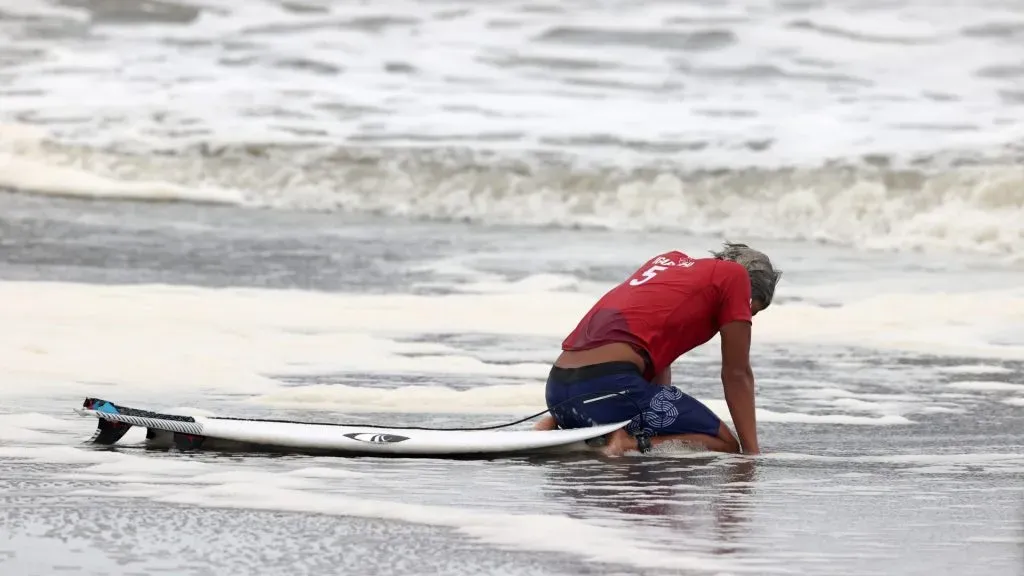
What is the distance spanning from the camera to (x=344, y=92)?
24.5 metres

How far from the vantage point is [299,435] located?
248 inches

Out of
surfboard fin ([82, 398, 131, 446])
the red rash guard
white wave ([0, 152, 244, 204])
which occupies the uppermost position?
white wave ([0, 152, 244, 204])

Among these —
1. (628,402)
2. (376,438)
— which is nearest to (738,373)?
(628,402)

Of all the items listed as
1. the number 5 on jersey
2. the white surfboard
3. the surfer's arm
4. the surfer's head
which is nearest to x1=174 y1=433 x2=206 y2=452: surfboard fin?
the white surfboard

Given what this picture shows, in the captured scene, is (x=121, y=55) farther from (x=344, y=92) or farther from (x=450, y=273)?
(x=450, y=273)

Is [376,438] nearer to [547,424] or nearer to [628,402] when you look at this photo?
[547,424]

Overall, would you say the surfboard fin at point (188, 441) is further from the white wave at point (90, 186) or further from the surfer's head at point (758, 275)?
the white wave at point (90, 186)

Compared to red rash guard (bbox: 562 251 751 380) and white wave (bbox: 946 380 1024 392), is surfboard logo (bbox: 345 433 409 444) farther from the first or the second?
white wave (bbox: 946 380 1024 392)

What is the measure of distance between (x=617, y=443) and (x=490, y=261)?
23.2ft

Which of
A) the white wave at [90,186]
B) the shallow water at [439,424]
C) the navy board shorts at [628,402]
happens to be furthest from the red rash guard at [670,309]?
the white wave at [90,186]

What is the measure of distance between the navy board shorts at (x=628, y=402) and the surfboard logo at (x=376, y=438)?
675 mm

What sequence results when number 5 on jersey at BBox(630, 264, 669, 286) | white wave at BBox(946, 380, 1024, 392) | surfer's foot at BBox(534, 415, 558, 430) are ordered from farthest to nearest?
white wave at BBox(946, 380, 1024, 392), surfer's foot at BBox(534, 415, 558, 430), number 5 on jersey at BBox(630, 264, 669, 286)

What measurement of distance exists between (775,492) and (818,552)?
101 centimetres

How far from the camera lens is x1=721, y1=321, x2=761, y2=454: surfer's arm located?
636 centimetres
